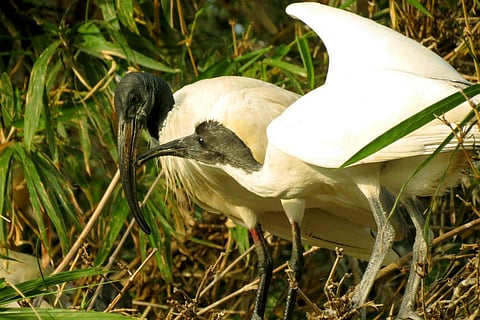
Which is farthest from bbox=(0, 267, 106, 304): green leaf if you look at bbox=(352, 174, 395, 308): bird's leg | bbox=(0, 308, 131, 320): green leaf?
bbox=(352, 174, 395, 308): bird's leg

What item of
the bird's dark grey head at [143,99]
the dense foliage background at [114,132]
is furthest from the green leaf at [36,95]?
the bird's dark grey head at [143,99]

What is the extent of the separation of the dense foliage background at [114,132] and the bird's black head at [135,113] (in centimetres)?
22

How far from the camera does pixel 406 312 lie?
2.81 metres

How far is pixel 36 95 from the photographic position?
3650 mm

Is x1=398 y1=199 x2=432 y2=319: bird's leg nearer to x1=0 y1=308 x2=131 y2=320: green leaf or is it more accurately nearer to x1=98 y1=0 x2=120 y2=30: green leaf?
x1=0 y1=308 x2=131 y2=320: green leaf

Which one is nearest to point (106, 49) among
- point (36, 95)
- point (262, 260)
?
point (36, 95)

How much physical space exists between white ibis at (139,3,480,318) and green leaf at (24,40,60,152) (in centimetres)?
55

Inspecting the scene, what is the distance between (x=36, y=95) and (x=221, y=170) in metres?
0.71

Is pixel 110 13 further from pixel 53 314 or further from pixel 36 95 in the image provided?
pixel 53 314

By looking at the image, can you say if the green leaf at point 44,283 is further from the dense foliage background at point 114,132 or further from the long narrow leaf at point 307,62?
the long narrow leaf at point 307,62

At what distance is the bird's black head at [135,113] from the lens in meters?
3.25

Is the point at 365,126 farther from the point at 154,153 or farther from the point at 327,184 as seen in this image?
the point at 154,153

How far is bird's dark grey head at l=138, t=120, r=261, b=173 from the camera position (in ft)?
10.1

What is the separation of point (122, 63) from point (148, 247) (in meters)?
0.59
